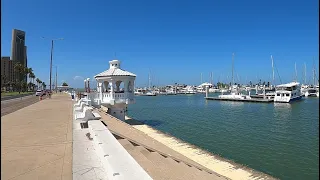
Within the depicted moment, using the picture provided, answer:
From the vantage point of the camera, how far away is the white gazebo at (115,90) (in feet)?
79.6

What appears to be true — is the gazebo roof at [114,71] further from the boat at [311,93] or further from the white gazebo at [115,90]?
the boat at [311,93]

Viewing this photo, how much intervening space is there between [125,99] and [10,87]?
114 meters

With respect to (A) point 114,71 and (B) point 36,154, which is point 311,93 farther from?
(B) point 36,154

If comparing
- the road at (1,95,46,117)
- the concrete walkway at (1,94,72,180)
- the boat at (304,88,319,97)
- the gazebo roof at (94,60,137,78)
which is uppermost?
the gazebo roof at (94,60,137,78)

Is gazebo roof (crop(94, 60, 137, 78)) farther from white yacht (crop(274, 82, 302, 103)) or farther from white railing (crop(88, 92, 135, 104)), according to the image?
white yacht (crop(274, 82, 302, 103))

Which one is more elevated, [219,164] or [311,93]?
[311,93]

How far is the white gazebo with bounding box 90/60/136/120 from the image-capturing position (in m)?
24.3

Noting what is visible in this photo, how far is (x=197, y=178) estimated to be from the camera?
816 cm

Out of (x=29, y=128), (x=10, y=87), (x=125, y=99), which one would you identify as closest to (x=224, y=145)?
(x=125, y=99)

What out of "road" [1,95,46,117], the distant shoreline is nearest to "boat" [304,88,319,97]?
the distant shoreline

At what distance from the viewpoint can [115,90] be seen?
26234 millimetres

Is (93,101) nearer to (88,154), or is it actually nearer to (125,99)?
(125,99)

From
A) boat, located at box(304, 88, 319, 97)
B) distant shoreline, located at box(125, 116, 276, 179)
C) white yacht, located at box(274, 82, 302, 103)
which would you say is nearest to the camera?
distant shoreline, located at box(125, 116, 276, 179)

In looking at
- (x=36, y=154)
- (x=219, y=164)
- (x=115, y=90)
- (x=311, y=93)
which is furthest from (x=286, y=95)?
(x=36, y=154)
